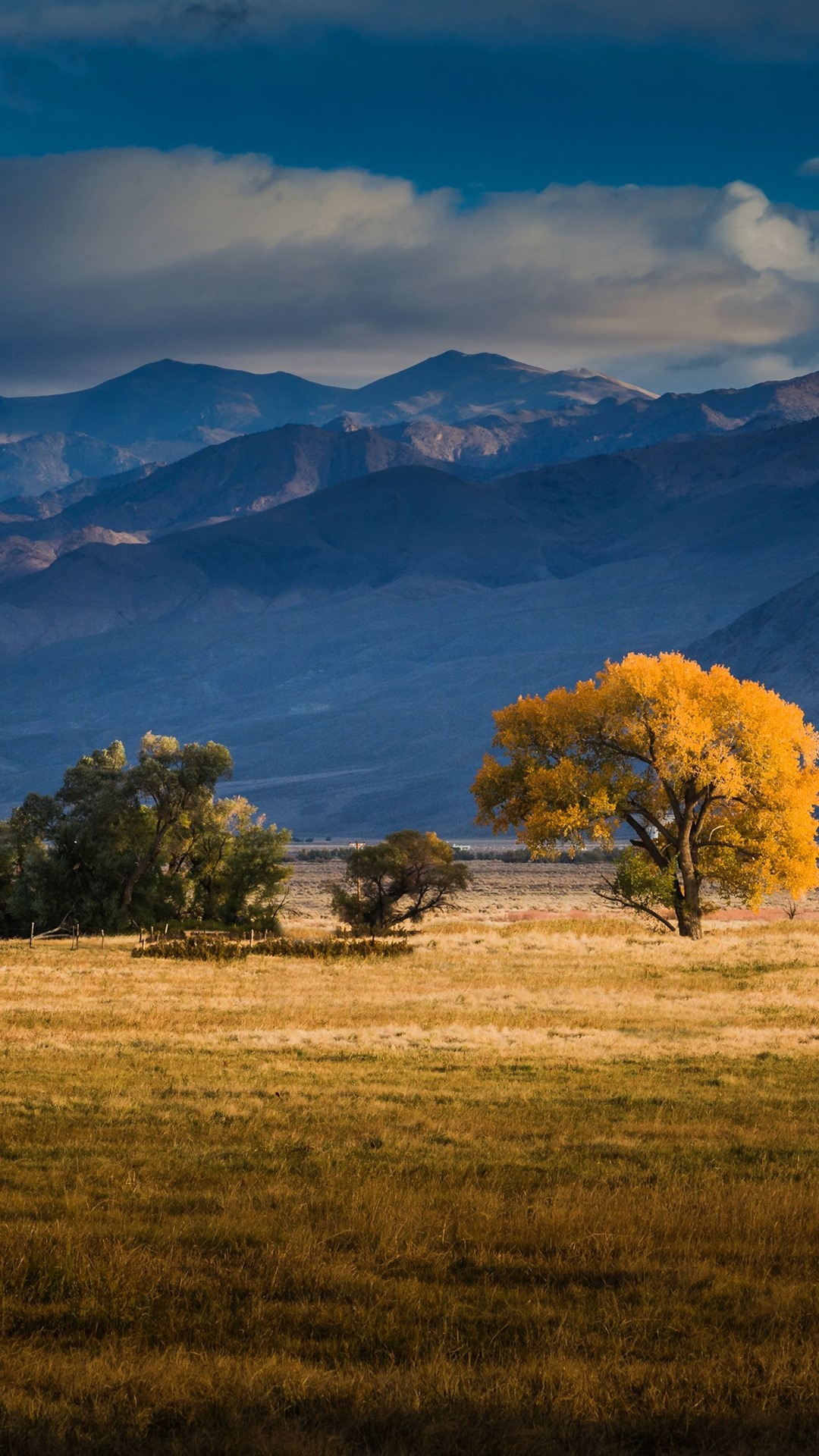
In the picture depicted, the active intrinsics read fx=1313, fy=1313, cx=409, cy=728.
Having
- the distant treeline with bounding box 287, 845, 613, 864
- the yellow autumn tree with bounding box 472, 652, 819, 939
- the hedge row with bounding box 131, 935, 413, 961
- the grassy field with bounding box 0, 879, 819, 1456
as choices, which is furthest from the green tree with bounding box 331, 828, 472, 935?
the distant treeline with bounding box 287, 845, 613, 864

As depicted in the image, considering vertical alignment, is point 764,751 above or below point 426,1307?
above

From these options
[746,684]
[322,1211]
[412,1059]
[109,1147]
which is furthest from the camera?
[746,684]

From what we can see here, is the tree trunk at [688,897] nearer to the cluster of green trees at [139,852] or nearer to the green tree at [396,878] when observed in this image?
the green tree at [396,878]

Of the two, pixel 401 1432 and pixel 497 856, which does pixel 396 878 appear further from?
pixel 497 856

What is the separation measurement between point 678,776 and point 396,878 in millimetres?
20387

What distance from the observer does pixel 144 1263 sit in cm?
841

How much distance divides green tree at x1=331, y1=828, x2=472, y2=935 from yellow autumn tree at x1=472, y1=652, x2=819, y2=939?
→ 1358 centimetres

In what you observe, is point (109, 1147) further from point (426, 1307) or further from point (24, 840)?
point (24, 840)

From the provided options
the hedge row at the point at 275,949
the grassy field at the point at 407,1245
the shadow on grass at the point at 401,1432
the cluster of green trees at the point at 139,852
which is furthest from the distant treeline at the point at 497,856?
the shadow on grass at the point at 401,1432

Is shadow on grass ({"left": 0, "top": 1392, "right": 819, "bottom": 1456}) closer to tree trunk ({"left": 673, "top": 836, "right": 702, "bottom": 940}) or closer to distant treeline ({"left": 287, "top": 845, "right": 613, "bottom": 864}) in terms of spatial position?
tree trunk ({"left": 673, "top": 836, "right": 702, "bottom": 940})

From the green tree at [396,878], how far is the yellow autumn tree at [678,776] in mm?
13579

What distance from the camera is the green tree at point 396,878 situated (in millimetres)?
59406

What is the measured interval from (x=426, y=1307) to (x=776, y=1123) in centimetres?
779

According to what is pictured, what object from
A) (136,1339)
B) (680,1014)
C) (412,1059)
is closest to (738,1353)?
(136,1339)
